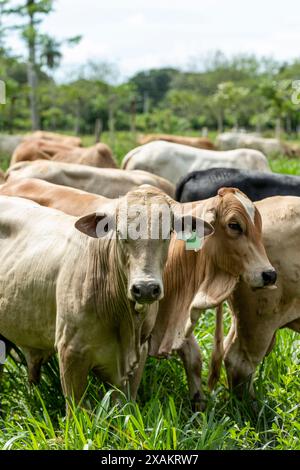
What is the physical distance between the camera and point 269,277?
3945 mm

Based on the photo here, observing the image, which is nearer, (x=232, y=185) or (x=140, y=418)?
(x=140, y=418)

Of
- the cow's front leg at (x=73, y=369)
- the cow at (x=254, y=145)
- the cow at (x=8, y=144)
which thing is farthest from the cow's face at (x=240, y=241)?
the cow at (x=254, y=145)

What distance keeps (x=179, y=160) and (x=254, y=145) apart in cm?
1418

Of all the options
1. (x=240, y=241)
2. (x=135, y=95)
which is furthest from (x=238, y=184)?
(x=135, y=95)

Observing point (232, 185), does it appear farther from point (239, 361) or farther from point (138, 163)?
point (138, 163)

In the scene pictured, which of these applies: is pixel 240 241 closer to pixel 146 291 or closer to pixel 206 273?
pixel 206 273

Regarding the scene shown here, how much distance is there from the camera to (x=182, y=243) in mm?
4418

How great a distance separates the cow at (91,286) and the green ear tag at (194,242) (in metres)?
0.06

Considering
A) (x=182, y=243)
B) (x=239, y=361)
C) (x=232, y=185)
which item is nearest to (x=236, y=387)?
(x=239, y=361)

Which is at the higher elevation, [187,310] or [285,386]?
[187,310]

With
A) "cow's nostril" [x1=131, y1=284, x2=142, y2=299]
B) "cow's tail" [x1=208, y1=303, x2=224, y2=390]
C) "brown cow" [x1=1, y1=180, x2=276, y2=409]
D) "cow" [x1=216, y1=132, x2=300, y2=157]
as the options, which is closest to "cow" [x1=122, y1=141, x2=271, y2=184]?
"cow's tail" [x1=208, y1=303, x2=224, y2=390]

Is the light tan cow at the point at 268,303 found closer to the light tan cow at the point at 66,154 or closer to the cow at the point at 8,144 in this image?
the light tan cow at the point at 66,154

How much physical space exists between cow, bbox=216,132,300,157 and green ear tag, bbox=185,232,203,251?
1924cm

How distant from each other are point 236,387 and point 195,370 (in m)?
0.26
